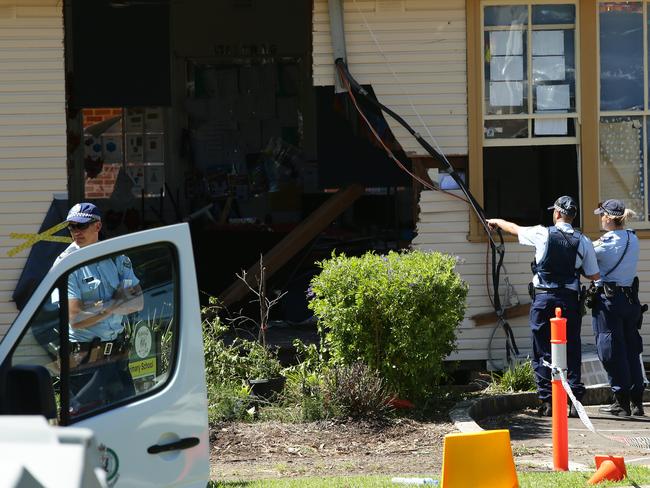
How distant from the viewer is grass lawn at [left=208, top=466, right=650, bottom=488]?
7.25 m

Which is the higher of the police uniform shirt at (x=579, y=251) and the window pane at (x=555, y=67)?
the window pane at (x=555, y=67)

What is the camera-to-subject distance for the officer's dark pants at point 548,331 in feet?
32.5


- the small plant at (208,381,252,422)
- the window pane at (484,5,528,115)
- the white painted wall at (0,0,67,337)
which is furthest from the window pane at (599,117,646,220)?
the white painted wall at (0,0,67,337)

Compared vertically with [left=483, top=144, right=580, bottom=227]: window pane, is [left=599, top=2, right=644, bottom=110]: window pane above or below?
above

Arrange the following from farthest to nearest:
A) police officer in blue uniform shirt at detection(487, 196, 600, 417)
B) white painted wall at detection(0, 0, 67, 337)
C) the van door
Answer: white painted wall at detection(0, 0, 67, 337)
police officer in blue uniform shirt at detection(487, 196, 600, 417)
the van door

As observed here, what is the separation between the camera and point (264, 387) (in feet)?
32.7

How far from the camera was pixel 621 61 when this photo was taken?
1165 centimetres

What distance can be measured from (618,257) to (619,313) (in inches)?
19.9

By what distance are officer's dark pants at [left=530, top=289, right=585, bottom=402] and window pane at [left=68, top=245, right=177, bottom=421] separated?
5.77m

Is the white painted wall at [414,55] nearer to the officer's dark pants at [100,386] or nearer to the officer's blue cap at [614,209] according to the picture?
the officer's blue cap at [614,209]

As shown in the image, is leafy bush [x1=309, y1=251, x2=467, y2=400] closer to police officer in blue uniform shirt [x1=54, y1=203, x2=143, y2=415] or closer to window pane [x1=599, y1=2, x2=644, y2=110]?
window pane [x1=599, y1=2, x2=644, y2=110]

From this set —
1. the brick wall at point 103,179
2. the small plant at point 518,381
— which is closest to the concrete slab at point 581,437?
the small plant at point 518,381

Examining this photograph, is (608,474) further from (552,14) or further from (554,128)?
(552,14)

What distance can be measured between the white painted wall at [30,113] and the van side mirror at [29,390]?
791cm
